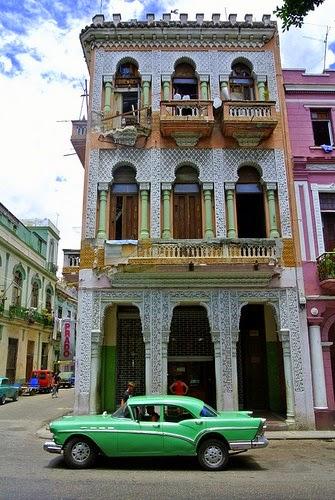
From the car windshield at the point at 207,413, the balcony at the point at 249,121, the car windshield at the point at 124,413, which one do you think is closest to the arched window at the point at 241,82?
the balcony at the point at 249,121

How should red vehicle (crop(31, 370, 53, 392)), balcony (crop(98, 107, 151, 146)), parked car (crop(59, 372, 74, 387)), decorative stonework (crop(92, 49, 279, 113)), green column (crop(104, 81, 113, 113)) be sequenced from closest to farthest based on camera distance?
balcony (crop(98, 107, 151, 146))
green column (crop(104, 81, 113, 113))
decorative stonework (crop(92, 49, 279, 113))
red vehicle (crop(31, 370, 53, 392))
parked car (crop(59, 372, 74, 387))

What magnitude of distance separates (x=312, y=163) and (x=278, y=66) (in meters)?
4.23

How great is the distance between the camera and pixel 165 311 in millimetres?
14734

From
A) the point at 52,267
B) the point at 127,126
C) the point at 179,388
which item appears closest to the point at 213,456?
the point at 179,388

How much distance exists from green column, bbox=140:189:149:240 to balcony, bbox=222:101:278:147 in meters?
3.75

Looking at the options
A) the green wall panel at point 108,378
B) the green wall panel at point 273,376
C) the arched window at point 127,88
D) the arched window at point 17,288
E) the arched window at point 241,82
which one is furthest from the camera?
the arched window at point 17,288

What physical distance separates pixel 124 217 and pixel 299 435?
905 centimetres

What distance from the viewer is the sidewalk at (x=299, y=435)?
12.8 meters

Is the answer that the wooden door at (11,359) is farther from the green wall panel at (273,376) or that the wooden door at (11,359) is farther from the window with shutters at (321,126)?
the window with shutters at (321,126)

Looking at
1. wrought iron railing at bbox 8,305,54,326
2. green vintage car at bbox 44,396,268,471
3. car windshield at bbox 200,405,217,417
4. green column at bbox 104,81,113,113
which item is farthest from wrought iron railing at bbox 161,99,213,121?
wrought iron railing at bbox 8,305,54,326

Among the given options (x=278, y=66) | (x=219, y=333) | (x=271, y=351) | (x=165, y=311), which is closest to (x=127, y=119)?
(x=278, y=66)

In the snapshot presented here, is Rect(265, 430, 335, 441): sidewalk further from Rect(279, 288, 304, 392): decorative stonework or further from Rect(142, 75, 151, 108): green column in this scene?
Rect(142, 75, 151, 108): green column

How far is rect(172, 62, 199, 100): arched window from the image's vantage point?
57.5 ft

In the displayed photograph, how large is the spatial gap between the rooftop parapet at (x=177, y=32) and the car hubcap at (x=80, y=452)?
1461 centimetres
